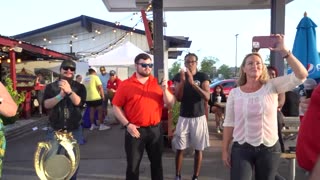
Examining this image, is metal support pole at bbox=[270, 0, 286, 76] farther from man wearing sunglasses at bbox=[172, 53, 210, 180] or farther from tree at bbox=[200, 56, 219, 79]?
tree at bbox=[200, 56, 219, 79]

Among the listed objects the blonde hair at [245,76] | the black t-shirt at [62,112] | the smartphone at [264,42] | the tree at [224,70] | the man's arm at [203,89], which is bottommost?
the tree at [224,70]

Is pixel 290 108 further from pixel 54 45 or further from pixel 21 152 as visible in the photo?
pixel 54 45

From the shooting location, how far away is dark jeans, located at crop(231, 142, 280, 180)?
143 inches

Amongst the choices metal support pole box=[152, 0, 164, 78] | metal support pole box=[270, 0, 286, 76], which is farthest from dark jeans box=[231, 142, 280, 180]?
metal support pole box=[270, 0, 286, 76]

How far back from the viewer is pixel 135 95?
15.1 ft

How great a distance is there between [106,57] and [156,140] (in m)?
10.6

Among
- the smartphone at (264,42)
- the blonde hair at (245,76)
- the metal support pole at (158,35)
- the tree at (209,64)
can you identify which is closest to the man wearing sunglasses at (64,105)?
the blonde hair at (245,76)

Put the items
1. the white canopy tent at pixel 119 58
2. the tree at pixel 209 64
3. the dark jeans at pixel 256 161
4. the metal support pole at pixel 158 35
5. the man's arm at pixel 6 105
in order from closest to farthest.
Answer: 1. the man's arm at pixel 6 105
2. the dark jeans at pixel 256 161
3. the metal support pole at pixel 158 35
4. the white canopy tent at pixel 119 58
5. the tree at pixel 209 64

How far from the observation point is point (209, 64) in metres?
73.1

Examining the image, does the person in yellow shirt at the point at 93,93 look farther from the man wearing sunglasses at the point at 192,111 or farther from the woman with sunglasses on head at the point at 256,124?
the woman with sunglasses on head at the point at 256,124

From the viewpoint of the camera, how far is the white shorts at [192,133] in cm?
553

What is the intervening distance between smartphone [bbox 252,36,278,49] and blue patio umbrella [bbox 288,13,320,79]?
9.87 ft

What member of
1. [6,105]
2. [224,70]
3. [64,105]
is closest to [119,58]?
[64,105]

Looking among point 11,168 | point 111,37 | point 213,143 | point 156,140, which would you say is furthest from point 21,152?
point 111,37
